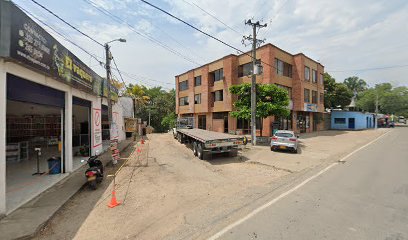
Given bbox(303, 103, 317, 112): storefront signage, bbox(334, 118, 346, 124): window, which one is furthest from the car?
bbox(334, 118, 346, 124): window

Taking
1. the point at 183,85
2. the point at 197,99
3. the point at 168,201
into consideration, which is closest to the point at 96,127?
the point at 168,201

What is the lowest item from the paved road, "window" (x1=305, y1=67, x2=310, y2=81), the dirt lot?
the dirt lot

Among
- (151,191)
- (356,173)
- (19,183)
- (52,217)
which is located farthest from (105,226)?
(356,173)

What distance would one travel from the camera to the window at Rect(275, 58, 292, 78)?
90.5 ft

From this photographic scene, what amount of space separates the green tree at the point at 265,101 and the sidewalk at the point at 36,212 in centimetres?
1514

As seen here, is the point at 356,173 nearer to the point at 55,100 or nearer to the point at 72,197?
the point at 72,197

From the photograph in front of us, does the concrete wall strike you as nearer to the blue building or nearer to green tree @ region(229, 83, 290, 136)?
green tree @ region(229, 83, 290, 136)

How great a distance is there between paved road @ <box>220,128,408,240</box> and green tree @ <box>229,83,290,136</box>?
37.6 feet

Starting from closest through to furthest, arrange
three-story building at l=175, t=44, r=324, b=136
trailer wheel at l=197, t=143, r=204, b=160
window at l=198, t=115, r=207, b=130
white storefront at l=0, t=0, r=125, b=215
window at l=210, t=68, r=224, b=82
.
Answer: white storefront at l=0, t=0, r=125, b=215, trailer wheel at l=197, t=143, r=204, b=160, three-story building at l=175, t=44, r=324, b=136, window at l=210, t=68, r=224, b=82, window at l=198, t=115, r=207, b=130

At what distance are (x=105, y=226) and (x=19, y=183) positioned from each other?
5470 mm

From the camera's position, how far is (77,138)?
1934 centimetres

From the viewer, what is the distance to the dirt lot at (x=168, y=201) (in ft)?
16.2

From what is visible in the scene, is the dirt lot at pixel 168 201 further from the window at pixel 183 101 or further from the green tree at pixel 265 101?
the window at pixel 183 101

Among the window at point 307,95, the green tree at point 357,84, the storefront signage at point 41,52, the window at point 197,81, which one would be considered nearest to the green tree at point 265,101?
the window at point 307,95
